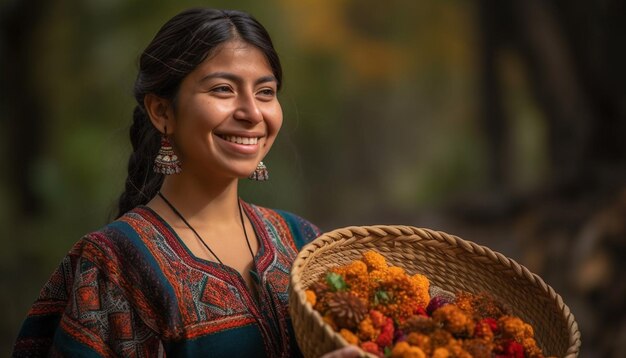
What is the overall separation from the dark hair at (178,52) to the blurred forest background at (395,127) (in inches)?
8.8

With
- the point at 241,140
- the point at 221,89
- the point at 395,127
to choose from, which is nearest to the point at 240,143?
the point at 241,140

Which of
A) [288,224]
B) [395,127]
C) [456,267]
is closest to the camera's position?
[456,267]

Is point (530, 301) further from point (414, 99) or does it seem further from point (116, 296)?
point (414, 99)

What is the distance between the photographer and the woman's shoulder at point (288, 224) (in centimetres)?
201

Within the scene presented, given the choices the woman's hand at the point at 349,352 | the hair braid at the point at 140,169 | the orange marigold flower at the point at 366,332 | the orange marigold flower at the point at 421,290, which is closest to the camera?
the woman's hand at the point at 349,352

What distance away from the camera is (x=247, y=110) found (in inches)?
68.2

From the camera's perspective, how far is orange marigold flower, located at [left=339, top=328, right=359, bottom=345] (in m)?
1.46

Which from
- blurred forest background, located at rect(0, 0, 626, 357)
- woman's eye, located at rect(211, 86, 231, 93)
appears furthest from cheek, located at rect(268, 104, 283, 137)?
blurred forest background, located at rect(0, 0, 626, 357)

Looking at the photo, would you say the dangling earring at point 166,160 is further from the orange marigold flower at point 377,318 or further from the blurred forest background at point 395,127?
the orange marigold flower at point 377,318

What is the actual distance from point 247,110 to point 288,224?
17.1 inches

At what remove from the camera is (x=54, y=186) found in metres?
6.62

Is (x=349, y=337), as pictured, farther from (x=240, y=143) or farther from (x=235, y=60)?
(x=235, y=60)

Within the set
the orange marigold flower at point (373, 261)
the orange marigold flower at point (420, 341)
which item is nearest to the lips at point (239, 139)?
the orange marigold flower at point (373, 261)

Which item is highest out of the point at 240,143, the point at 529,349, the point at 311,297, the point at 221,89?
the point at 221,89
